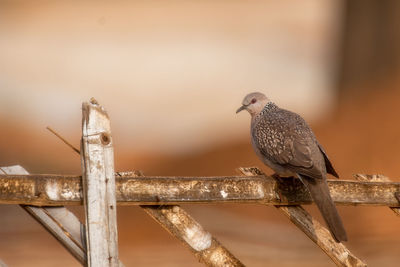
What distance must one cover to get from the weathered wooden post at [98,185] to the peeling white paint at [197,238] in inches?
18.7

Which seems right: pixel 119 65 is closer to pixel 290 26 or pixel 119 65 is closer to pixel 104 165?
pixel 290 26

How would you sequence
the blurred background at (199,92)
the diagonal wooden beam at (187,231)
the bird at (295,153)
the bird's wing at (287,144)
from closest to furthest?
the diagonal wooden beam at (187,231), the bird at (295,153), the bird's wing at (287,144), the blurred background at (199,92)

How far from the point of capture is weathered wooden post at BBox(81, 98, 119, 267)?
4816 millimetres

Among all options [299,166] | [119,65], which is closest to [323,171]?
[299,166]

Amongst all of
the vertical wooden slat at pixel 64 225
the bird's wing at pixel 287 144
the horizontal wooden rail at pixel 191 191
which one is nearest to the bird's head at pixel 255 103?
the bird's wing at pixel 287 144

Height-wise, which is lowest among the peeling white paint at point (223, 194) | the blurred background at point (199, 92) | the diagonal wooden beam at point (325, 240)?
the diagonal wooden beam at point (325, 240)

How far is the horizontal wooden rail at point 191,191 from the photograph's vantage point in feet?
16.3

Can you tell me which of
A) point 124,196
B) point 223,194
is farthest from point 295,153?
point 124,196

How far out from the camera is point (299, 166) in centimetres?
573

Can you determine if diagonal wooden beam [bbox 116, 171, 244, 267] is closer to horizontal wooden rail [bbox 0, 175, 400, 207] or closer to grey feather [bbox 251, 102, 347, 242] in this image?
horizontal wooden rail [bbox 0, 175, 400, 207]

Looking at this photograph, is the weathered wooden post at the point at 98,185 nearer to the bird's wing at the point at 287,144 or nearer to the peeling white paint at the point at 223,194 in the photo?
the peeling white paint at the point at 223,194

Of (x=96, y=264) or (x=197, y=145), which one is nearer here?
(x=96, y=264)

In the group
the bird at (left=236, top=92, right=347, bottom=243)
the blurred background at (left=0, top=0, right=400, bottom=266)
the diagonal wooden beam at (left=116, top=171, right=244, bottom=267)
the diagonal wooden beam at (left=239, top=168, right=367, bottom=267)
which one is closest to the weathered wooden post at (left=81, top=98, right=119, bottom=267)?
the diagonal wooden beam at (left=116, top=171, right=244, bottom=267)

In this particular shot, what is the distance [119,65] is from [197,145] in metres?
5.10
